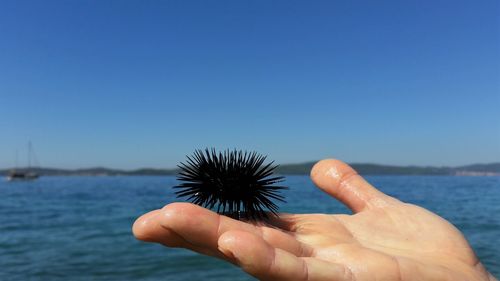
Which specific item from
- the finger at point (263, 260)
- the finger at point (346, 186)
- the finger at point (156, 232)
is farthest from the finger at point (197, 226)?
the finger at point (346, 186)

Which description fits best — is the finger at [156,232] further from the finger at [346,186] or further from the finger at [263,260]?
the finger at [346,186]

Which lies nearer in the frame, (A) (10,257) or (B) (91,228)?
(A) (10,257)

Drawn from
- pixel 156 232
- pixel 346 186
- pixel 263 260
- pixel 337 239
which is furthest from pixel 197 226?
pixel 346 186

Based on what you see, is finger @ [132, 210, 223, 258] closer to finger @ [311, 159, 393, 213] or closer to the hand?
the hand

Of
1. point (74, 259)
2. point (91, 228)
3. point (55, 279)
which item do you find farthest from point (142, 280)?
point (91, 228)

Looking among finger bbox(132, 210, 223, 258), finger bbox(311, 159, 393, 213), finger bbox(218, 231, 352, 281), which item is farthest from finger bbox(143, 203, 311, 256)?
finger bbox(311, 159, 393, 213)

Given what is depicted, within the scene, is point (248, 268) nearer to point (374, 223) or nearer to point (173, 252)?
point (374, 223)

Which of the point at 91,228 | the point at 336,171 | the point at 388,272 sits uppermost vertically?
the point at 336,171
